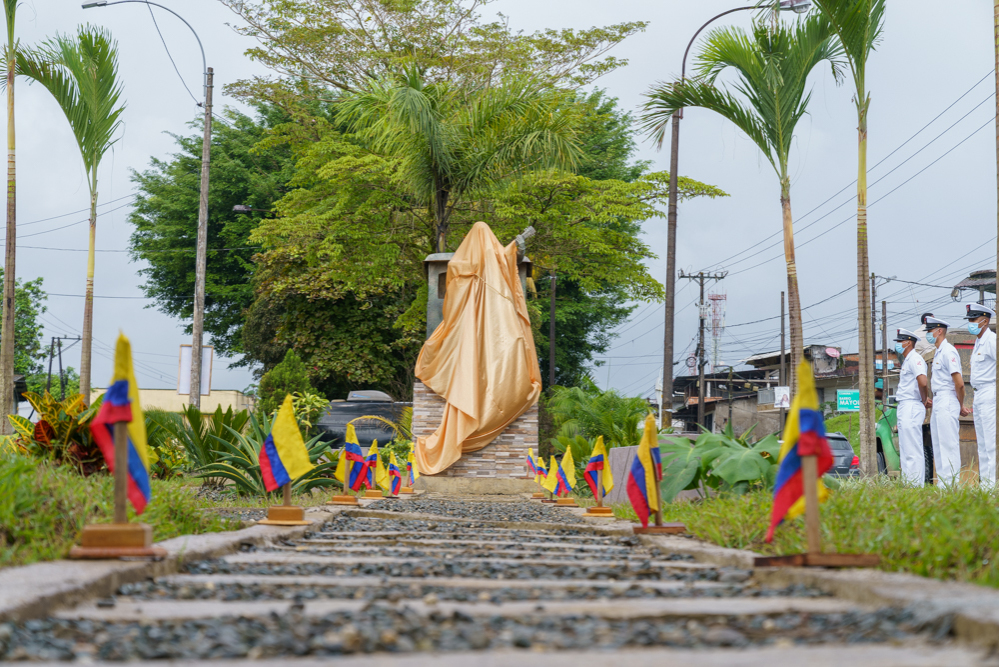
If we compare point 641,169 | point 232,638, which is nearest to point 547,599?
point 232,638

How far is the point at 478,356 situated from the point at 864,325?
566 cm

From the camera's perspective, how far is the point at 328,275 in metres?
19.8

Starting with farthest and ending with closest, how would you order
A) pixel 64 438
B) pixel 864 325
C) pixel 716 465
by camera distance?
1. pixel 864 325
2. pixel 64 438
3. pixel 716 465

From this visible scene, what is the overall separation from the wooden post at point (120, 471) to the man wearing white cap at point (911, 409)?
28.0 feet

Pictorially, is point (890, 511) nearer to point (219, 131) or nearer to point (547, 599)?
point (547, 599)

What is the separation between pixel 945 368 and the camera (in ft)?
30.2

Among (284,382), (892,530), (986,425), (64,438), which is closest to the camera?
(892,530)

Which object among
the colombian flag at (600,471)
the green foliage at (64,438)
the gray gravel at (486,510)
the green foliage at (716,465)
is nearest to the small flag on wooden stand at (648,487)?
the green foliage at (716,465)

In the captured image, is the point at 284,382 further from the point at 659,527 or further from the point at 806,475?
the point at 806,475

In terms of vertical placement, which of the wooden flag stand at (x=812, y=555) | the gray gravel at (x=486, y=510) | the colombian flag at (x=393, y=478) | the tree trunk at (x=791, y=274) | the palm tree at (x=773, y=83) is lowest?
the gray gravel at (x=486, y=510)

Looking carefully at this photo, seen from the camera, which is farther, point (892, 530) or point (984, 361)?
A: point (984, 361)

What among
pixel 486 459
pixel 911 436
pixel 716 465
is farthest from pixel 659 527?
pixel 486 459

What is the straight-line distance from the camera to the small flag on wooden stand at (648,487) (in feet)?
17.1

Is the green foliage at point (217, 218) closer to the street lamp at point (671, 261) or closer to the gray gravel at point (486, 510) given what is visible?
the street lamp at point (671, 261)
